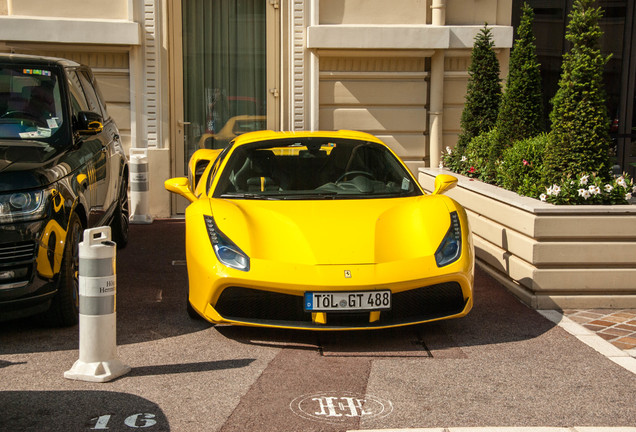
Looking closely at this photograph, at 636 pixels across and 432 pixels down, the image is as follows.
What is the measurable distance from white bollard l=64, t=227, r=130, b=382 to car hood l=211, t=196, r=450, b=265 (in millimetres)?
1027

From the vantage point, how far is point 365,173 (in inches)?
273

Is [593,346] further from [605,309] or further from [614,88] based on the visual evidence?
[614,88]

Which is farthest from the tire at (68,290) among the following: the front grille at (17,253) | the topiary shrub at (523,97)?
the topiary shrub at (523,97)

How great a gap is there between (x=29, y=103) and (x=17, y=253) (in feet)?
6.37

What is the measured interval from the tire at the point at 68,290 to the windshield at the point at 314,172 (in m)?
1.13

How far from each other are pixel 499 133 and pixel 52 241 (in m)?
5.58

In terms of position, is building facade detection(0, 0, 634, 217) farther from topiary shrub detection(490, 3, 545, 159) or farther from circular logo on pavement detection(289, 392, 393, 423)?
circular logo on pavement detection(289, 392, 393, 423)

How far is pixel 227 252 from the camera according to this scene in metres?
5.67

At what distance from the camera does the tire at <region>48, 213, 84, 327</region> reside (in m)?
5.87

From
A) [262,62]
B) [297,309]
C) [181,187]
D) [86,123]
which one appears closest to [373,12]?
[262,62]

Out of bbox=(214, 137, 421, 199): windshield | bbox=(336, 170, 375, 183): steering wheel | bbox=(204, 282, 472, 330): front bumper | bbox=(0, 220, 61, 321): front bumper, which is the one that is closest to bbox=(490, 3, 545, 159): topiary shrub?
bbox=(214, 137, 421, 199): windshield

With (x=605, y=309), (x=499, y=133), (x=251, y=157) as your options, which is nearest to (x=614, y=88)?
(x=499, y=133)

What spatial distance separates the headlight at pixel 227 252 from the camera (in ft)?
18.3

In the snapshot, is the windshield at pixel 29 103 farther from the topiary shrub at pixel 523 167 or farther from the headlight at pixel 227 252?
the topiary shrub at pixel 523 167
